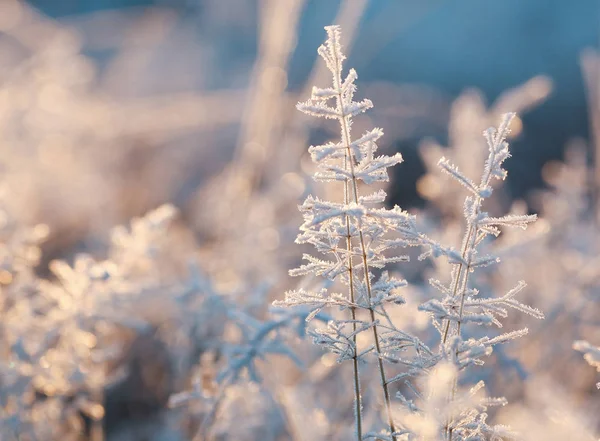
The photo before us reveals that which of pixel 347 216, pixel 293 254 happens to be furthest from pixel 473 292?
pixel 293 254

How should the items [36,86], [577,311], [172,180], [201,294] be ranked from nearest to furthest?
[201,294]
[577,311]
[36,86]
[172,180]

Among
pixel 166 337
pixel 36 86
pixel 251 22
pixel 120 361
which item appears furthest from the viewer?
pixel 251 22

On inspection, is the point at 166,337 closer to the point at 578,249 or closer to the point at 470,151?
the point at 470,151

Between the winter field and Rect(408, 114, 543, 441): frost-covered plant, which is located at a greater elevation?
the winter field

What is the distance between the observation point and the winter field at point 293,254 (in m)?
0.69

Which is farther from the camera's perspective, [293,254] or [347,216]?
[293,254]

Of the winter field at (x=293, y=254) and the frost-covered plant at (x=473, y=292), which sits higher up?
the winter field at (x=293, y=254)

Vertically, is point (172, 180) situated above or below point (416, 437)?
above

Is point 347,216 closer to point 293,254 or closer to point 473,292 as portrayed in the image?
point 473,292

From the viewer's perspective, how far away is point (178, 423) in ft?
5.35

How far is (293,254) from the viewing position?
2.00 m

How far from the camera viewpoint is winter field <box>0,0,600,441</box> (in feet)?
2.27

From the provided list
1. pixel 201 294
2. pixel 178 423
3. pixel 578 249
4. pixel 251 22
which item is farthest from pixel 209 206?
pixel 251 22

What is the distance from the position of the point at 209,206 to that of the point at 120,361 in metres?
0.71
